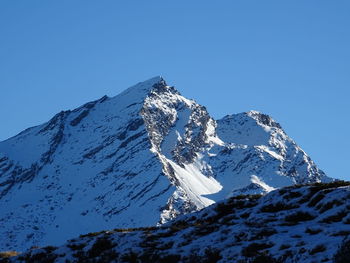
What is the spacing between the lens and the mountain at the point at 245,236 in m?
27.0

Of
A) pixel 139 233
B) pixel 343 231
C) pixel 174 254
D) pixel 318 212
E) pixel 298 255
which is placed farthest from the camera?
pixel 139 233

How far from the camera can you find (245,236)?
29.7 metres

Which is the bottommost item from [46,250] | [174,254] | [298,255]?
[298,255]

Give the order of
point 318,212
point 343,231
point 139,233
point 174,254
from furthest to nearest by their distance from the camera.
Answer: point 139,233 < point 318,212 < point 174,254 < point 343,231

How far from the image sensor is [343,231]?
27547mm

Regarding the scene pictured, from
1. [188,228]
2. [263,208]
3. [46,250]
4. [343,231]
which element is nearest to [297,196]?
[263,208]

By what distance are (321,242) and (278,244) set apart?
1.74 meters

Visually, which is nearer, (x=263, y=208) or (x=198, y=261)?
(x=198, y=261)

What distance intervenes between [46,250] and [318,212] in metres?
11.1

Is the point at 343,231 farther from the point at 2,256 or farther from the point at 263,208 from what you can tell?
the point at 2,256

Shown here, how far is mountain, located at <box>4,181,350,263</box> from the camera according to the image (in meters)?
27.0

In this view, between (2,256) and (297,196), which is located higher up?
(2,256)

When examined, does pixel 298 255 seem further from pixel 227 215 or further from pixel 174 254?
pixel 227 215

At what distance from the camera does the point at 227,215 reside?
34.1 metres
